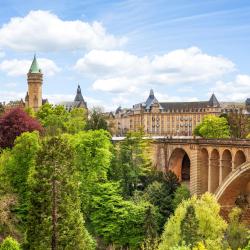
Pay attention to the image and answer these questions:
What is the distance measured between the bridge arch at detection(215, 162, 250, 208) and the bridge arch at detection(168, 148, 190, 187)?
13.0 metres

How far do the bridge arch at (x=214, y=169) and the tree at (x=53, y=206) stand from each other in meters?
22.5

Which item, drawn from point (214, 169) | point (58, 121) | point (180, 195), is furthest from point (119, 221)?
point (58, 121)

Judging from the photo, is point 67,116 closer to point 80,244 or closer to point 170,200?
point 170,200

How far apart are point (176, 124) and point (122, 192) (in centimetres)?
9792

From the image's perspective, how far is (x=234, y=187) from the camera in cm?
4694

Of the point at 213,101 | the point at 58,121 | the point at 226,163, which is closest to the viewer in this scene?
the point at 226,163

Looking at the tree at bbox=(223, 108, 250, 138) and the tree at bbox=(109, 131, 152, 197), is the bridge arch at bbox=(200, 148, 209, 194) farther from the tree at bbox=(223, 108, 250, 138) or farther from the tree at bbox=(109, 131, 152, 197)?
the tree at bbox=(223, 108, 250, 138)

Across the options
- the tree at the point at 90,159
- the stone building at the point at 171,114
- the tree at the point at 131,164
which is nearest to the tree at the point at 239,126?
the tree at the point at 131,164

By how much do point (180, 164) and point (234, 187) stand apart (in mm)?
17024

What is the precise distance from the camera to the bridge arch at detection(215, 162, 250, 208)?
44125 mm

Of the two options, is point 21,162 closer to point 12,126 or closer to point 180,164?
point 12,126

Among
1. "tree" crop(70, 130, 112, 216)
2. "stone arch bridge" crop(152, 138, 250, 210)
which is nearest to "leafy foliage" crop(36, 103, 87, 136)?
"stone arch bridge" crop(152, 138, 250, 210)

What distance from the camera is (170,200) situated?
49750mm

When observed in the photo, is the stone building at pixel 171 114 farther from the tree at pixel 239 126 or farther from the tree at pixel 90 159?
the tree at pixel 90 159
